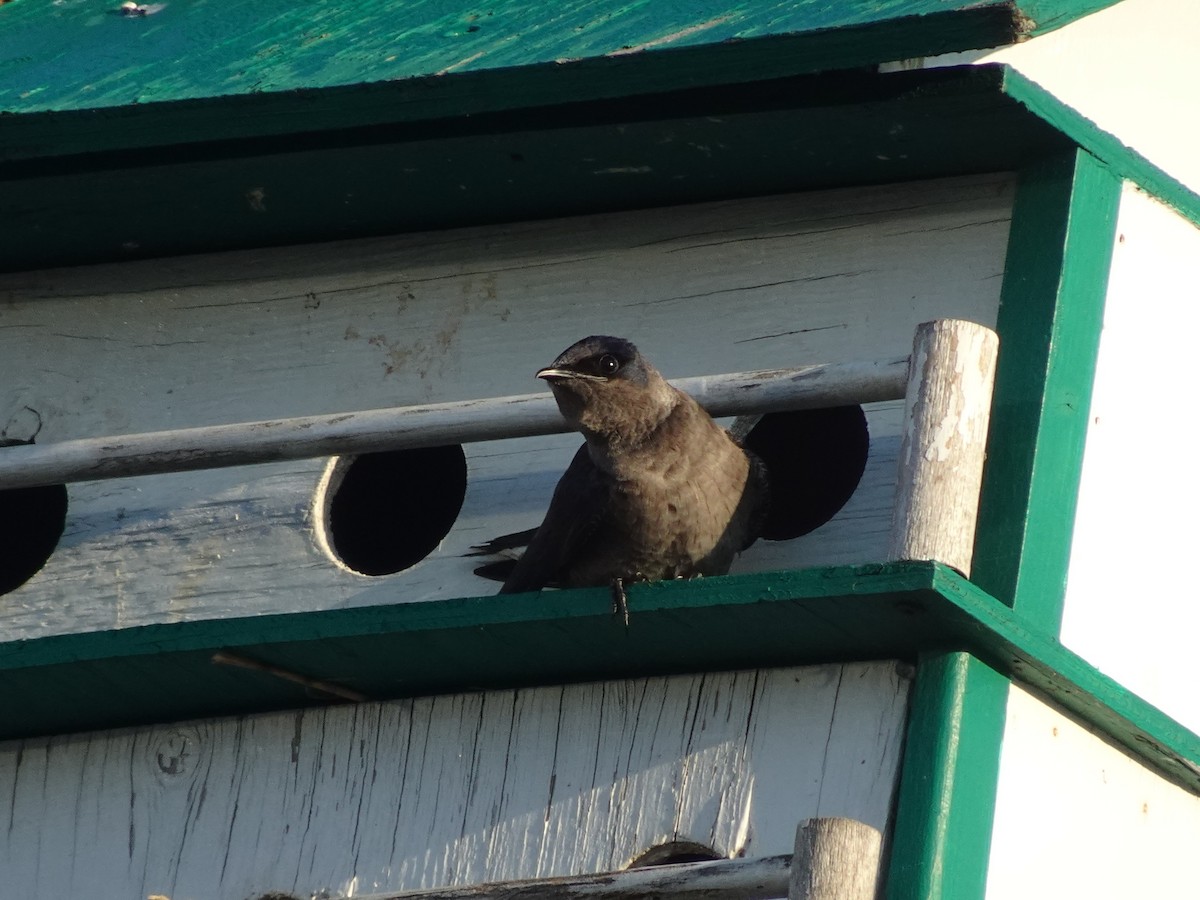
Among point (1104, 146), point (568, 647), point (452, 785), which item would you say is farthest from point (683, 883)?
point (1104, 146)

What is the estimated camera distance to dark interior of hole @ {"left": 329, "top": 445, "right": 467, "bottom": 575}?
6852mm

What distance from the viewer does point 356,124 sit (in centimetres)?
514

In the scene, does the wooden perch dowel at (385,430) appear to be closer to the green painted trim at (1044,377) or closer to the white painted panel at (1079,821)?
the green painted trim at (1044,377)

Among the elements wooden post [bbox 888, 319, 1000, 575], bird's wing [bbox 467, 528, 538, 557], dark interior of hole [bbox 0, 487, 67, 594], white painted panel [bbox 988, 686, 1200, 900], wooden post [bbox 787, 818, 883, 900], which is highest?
dark interior of hole [bbox 0, 487, 67, 594]

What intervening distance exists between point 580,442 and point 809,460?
27.7 inches

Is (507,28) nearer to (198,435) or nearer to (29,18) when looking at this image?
(198,435)

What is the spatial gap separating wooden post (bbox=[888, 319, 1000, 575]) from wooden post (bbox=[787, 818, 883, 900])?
0.61 metres

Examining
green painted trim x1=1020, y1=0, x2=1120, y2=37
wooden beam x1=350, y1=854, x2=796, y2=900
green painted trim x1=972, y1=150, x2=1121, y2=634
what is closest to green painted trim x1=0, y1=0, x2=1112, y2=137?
green painted trim x1=1020, y1=0, x2=1120, y2=37

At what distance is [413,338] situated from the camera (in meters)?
5.71

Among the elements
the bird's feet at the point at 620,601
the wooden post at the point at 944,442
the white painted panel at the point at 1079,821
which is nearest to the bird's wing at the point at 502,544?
the bird's feet at the point at 620,601

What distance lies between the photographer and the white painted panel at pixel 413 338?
5242mm

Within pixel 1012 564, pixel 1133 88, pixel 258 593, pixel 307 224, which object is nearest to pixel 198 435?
pixel 258 593

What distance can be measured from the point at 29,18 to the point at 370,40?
4.31ft

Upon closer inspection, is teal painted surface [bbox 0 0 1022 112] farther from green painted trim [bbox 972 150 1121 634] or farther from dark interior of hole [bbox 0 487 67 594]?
dark interior of hole [bbox 0 487 67 594]
